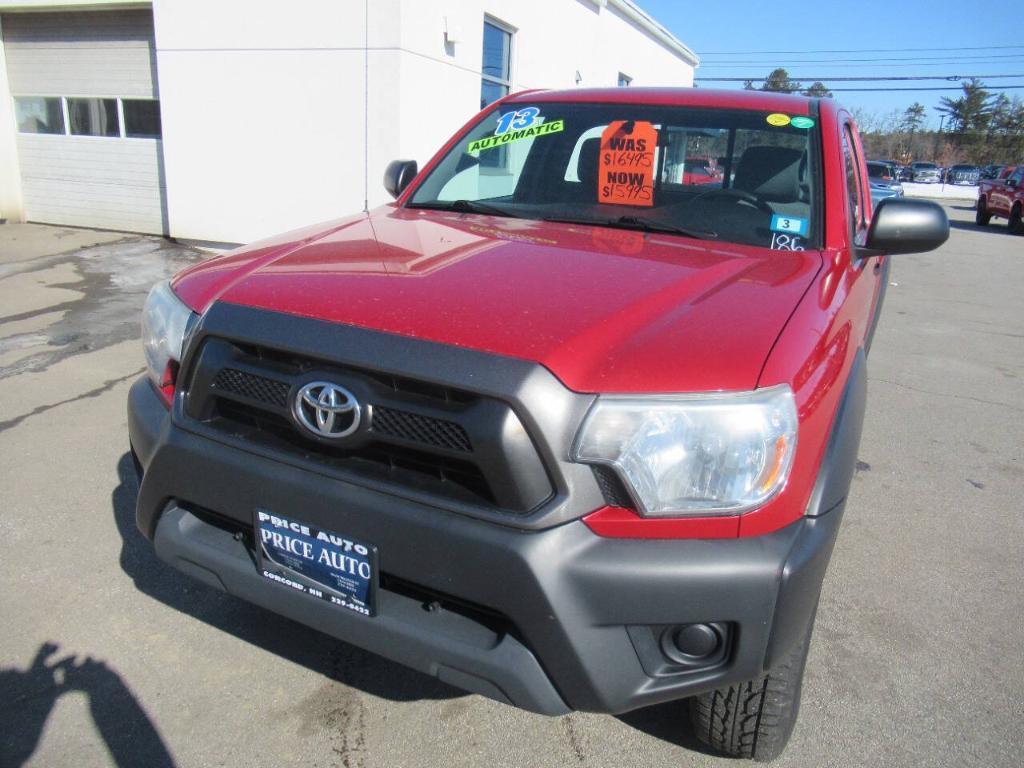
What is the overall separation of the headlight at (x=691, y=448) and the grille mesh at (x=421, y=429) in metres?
0.26

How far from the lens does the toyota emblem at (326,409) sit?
1833 mm

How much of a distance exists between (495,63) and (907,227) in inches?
377

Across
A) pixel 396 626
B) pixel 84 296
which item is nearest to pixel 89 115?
pixel 84 296

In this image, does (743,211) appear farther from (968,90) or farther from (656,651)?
(968,90)

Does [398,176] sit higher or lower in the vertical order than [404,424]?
higher

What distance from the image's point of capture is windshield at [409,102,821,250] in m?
2.85

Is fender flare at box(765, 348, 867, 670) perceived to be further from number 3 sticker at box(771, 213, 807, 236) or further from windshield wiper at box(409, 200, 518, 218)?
windshield wiper at box(409, 200, 518, 218)

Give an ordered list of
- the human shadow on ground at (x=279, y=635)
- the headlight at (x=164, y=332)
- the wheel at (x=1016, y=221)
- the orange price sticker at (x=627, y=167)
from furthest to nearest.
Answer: the wheel at (x=1016, y=221) < the orange price sticker at (x=627, y=167) < the human shadow on ground at (x=279, y=635) < the headlight at (x=164, y=332)

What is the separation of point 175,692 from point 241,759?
377 millimetres

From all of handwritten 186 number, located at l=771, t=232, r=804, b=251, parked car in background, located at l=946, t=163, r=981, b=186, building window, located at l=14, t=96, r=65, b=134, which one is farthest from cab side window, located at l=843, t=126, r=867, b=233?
parked car in background, located at l=946, t=163, r=981, b=186

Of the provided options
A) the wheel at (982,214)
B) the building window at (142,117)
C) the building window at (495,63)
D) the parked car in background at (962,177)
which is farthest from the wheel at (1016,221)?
the parked car in background at (962,177)

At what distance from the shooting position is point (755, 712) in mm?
2076

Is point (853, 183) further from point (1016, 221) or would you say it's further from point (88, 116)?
point (1016, 221)

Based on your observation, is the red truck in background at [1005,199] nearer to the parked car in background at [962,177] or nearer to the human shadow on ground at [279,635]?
the human shadow on ground at [279,635]
